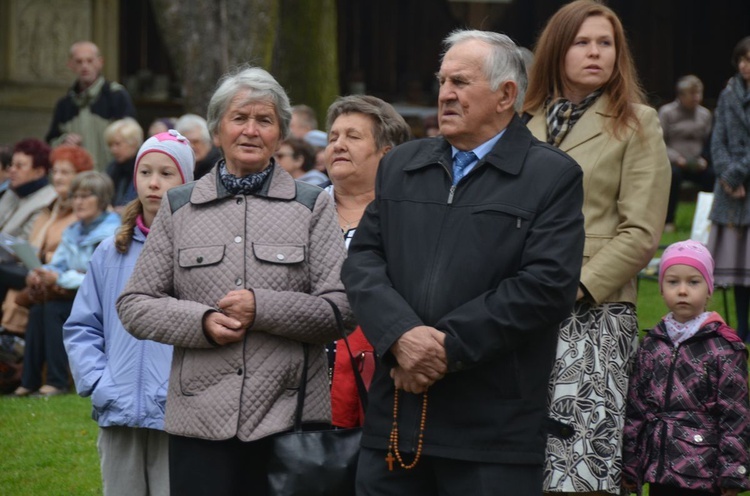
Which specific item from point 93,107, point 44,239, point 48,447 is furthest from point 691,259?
point 93,107

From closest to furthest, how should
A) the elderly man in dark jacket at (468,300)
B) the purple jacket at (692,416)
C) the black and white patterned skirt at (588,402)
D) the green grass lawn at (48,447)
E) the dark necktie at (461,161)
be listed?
the elderly man in dark jacket at (468,300), the dark necktie at (461,161), the black and white patterned skirt at (588,402), the purple jacket at (692,416), the green grass lawn at (48,447)

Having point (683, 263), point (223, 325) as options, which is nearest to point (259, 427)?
point (223, 325)

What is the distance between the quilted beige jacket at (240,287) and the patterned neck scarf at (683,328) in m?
1.49

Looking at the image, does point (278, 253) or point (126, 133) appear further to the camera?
point (126, 133)

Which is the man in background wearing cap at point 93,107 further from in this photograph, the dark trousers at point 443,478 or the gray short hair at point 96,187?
the dark trousers at point 443,478

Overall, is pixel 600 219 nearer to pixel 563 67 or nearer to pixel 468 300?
pixel 563 67

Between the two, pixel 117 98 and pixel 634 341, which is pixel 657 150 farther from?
pixel 117 98

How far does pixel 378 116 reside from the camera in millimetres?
5289

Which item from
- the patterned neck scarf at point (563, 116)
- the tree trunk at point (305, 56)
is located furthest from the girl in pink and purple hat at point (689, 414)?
the tree trunk at point (305, 56)

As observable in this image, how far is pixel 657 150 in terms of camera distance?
15.9 feet

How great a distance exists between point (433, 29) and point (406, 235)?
17.1 m

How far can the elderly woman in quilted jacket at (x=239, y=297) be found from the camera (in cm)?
409

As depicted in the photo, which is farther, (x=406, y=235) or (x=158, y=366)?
(x=158, y=366)

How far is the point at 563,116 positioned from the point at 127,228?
174 centimetres
